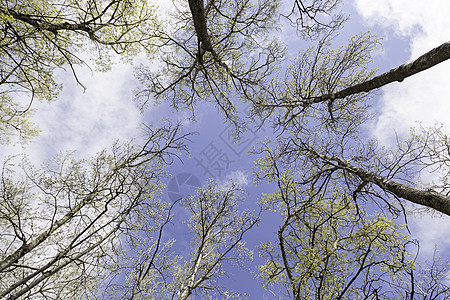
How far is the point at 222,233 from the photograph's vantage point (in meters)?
9.28

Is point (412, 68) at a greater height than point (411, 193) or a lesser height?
greater

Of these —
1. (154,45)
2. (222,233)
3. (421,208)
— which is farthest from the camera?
(222,233)

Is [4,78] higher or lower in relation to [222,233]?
higher

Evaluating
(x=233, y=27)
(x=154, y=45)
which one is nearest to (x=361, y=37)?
(x=233, y=27)

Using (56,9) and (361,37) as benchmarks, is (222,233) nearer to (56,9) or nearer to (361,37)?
→ (361,37)

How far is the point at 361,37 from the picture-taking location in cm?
544

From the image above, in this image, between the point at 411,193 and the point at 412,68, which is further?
the point at 411,193

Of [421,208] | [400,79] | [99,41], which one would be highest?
[99,41]

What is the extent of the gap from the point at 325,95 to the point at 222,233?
6535mm

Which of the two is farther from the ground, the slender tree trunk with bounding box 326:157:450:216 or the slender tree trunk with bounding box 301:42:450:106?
the slender tree trunk with bounding box 301:42:450:106

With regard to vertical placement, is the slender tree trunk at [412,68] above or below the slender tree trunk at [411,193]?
above

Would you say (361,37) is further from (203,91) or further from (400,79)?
(203,91)

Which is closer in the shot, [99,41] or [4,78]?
[99,41]

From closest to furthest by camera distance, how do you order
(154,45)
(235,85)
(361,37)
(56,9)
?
(56,9) < (361,37) < (154,45) < (235,85)
